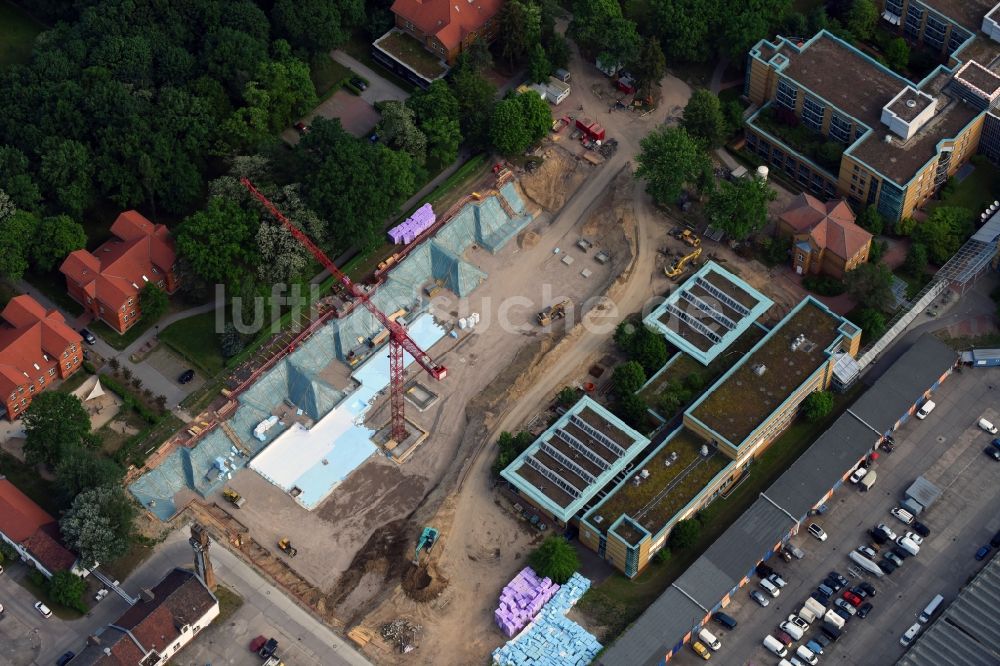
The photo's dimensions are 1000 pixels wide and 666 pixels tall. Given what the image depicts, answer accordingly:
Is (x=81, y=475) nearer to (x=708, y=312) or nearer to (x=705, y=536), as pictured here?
(x=705, y=536)

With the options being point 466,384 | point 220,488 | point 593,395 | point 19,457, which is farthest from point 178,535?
point 593,395

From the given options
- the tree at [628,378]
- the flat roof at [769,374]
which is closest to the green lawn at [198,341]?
the tree at [628,378]

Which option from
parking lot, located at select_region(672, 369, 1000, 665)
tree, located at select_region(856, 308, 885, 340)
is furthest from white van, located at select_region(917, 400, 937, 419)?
tree, located at select_region(856, 308, 885, 340)

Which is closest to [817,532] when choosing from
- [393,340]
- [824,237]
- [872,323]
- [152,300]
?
[872,323]

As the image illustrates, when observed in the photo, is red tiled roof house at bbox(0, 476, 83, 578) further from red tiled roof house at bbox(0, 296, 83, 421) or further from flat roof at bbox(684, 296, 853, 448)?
flat roof at bbox(684, 296, 853, 448)

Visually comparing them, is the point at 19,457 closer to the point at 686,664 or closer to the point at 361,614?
the point at 361,614
